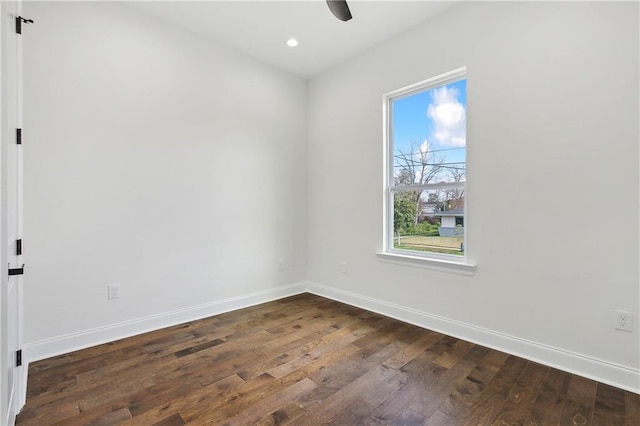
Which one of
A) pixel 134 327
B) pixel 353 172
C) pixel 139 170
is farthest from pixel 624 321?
pixel 139 170

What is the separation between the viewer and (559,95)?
7.25ft

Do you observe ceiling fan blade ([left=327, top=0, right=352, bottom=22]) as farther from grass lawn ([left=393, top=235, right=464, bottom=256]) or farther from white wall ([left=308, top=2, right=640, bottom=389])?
grass lawn ([left=393, top=235, right=464, bottom=256])

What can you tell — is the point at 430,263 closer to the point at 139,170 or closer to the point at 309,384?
the point at 309,384

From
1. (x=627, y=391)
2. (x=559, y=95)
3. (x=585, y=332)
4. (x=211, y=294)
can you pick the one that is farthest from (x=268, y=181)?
(x=627, y=391)

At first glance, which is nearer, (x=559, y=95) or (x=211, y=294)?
(x=559, y=95)

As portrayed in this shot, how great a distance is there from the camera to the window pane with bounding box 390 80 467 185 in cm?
285

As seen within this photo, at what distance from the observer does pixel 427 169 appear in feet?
10.2

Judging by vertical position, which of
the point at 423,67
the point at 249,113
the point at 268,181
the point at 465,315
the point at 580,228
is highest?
the point at 423,67

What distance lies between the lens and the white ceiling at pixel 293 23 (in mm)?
2744

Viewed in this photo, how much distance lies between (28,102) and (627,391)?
448cm

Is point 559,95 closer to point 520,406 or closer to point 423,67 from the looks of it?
point 423,67

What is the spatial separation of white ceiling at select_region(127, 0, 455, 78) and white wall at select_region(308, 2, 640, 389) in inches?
9.0

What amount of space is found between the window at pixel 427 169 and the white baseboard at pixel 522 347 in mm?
572

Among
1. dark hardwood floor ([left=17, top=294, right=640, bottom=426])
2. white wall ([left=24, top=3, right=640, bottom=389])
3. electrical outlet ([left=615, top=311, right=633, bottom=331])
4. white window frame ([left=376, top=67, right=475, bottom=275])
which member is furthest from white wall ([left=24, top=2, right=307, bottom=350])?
electrical outlet ([left=615, top=311, right=633, bottom=331])
